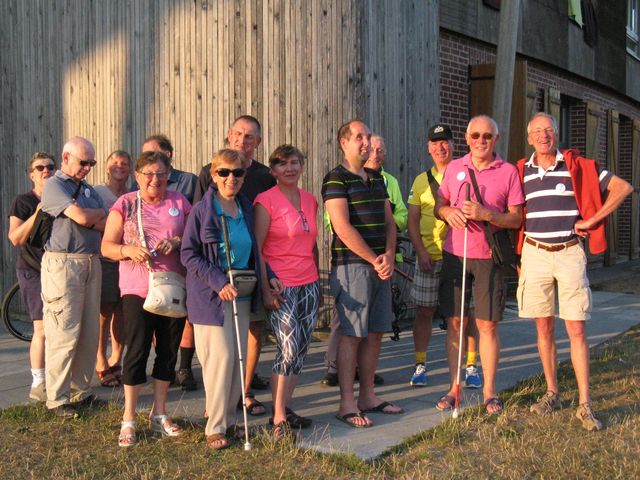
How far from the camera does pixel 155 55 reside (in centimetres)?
878

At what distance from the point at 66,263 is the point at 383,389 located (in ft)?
8.43

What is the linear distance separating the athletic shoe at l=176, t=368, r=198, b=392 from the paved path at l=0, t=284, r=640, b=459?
2.9 inches

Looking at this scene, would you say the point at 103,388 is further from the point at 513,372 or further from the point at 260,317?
the point at 513,372

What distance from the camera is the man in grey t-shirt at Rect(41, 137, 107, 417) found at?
548cm

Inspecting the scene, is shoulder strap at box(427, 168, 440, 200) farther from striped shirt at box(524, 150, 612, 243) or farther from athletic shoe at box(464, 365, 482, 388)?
athletic shoe at box(464, 365, 482, 388)

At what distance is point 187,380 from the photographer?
244 inches

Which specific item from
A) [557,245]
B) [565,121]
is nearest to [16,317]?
[557,245]

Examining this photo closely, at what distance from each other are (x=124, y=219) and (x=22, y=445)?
149cm

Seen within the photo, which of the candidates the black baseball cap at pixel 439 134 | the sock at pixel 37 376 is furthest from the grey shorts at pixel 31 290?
the black baseball cap at pixel 439 134

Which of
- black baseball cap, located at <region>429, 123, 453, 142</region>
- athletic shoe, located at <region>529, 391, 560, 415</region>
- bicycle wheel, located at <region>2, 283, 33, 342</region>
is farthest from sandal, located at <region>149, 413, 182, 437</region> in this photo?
bicycle wheel, located at <region>2, 283, 33, 342</region>

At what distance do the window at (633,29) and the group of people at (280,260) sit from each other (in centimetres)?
1338

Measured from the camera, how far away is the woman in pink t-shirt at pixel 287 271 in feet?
16.6

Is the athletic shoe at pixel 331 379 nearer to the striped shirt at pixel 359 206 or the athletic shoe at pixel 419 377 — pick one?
the athletic shoe at pixel 419 377

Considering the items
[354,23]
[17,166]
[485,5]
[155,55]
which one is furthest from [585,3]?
[17,166]
